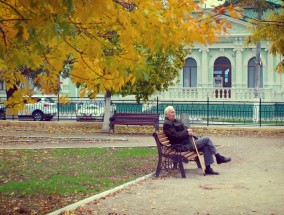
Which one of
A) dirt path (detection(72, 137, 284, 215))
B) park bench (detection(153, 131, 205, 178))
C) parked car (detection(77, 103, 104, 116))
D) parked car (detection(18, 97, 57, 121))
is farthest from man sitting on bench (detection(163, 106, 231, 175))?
parked car (detection(18, 97, 57, 121))

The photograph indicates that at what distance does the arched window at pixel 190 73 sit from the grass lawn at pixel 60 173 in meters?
29.9

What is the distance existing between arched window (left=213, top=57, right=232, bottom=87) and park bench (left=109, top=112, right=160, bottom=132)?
22203 millimetres

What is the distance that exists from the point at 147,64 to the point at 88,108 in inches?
843

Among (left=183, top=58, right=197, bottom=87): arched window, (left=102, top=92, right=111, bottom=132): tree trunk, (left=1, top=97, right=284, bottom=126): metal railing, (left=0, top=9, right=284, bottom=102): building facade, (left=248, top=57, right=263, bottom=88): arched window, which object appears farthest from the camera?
(left=183, top=58, right=197, bottom=87): arched window

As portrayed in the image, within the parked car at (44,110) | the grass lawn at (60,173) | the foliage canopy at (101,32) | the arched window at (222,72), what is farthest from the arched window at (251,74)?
the foliage canopy at (101,32)

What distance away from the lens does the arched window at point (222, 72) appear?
45.2 metres

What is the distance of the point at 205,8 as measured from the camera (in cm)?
795

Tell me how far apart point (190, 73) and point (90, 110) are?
64.3 ft

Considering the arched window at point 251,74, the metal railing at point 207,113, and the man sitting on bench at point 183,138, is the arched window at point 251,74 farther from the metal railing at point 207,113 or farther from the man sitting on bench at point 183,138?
the man sitting on bench at point 183,138

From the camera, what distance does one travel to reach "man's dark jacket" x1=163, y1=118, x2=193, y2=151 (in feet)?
39.9

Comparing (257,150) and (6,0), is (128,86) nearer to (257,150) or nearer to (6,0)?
(257,150)

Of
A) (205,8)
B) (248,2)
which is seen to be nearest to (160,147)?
(205,8)

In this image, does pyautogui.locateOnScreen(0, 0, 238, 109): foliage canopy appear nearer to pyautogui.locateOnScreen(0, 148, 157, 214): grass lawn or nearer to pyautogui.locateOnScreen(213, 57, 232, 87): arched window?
pyautogui.locateOnScreen(0, 148, 157, 214): grass lawn

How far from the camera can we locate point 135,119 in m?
24.1
